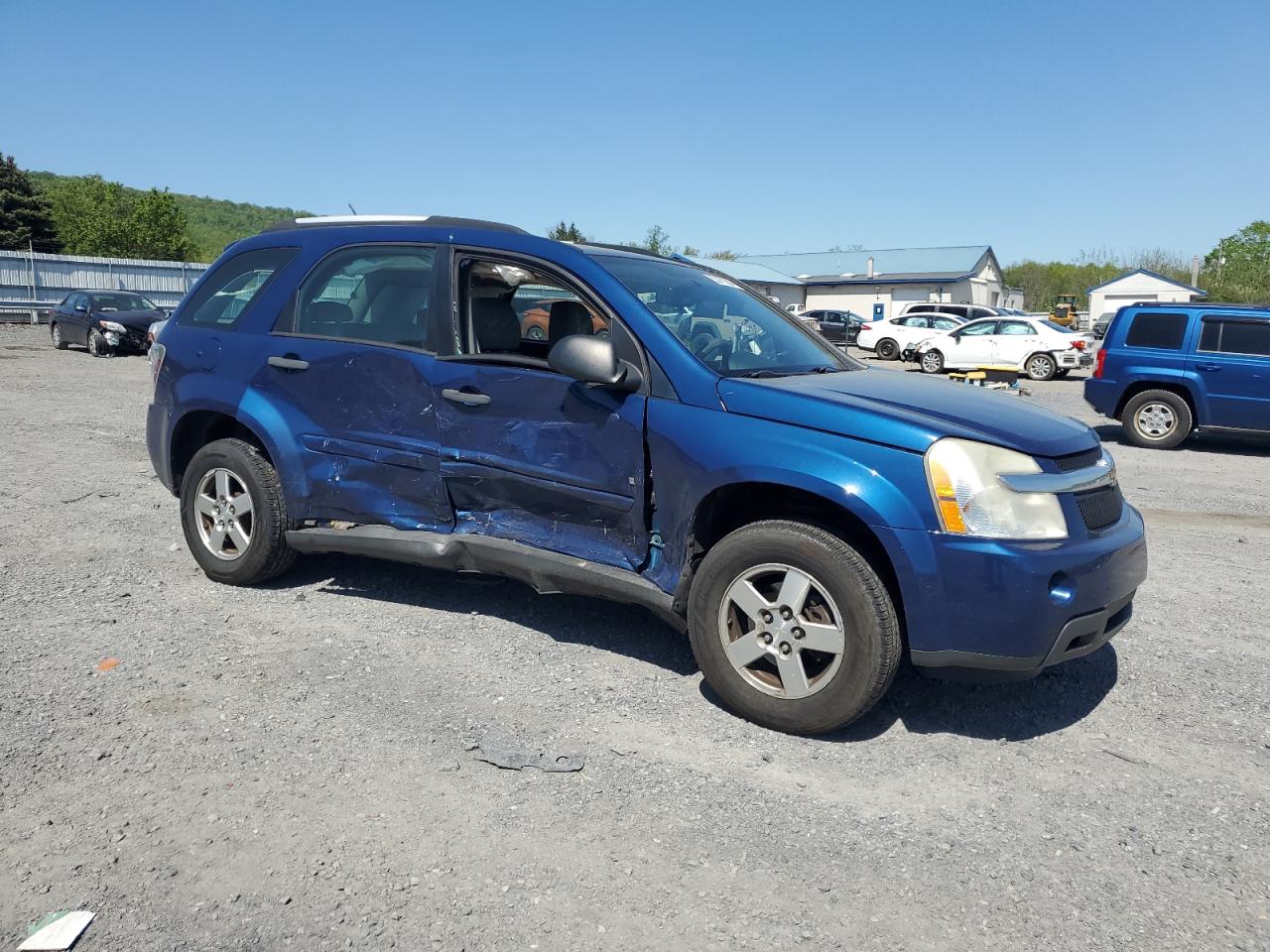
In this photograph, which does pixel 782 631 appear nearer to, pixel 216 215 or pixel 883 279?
pixel 883 279

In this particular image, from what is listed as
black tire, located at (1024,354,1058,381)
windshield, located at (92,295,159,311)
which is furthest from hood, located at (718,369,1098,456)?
windshield, located at (92,295,159,311)

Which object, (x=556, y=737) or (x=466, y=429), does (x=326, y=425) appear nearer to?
(x=466, y=429)

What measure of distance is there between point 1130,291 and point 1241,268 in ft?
36.3

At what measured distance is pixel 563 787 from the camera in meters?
3.43

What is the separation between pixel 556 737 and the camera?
12.4ft

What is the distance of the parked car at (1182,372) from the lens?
11.8 meters

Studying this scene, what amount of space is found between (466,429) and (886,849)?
254 cm

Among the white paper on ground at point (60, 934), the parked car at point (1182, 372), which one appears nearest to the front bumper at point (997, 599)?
the white paper on ground at point (60, 934)

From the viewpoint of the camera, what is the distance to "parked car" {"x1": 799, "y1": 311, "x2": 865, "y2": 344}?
122 ft

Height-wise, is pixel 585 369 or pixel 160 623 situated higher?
pixel 585 369

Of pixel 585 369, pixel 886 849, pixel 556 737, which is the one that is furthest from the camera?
pixel 585 369

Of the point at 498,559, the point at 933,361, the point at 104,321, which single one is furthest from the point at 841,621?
the point at 933,361

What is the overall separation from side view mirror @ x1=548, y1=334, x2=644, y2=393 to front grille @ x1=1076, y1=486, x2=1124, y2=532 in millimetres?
1777

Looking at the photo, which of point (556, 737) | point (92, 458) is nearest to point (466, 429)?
point (556, 737)
